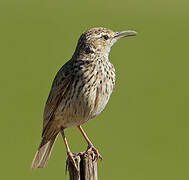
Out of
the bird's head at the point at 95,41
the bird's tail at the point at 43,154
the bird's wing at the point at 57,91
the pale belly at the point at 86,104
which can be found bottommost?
the bird's tail at the point at 43,154

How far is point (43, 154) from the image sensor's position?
9.16 metres

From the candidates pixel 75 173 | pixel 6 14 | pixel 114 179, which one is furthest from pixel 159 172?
pixel 6 14

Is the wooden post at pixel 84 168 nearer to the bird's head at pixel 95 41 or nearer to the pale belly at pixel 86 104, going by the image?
the pale belly at pixel 86 104

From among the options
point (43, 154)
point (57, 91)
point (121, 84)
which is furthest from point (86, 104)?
point (121, 84)

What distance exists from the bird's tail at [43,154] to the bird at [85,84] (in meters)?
0.38

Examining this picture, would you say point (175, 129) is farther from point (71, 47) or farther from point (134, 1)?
point (134, 1)

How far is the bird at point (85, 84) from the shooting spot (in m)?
8.48

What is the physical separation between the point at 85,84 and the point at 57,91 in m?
0.50

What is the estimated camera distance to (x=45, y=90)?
15.4 meters

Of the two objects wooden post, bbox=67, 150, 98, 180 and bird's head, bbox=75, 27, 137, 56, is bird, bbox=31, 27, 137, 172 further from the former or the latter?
wooden post, bbox=67, 150, 98, 180

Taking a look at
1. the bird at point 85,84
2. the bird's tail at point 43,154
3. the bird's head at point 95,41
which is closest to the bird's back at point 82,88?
the bird at point 85,84

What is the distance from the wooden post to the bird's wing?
4.67 feet

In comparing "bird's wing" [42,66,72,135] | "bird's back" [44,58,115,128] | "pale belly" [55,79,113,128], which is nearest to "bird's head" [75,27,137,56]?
"bird's back" [44,58,115,128]

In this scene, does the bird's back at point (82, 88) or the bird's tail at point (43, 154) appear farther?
the bird's tail at point (43, 154)
